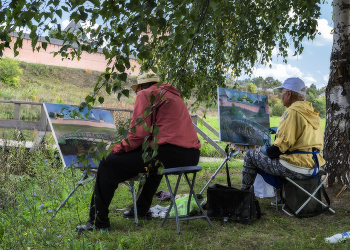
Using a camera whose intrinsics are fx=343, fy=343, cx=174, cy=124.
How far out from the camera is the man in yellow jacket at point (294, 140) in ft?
9.39

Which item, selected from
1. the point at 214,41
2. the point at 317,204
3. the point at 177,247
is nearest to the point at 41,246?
the point at 177,247

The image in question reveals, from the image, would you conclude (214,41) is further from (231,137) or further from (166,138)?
(166,138)

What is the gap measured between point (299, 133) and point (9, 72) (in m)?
26.2

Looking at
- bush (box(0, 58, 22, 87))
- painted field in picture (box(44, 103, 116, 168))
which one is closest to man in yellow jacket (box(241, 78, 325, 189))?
painted field in picture (box(44, 103, 116, 168))

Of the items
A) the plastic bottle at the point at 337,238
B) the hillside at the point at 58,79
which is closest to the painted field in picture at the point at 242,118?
the plastic bottle at the point at 337,238

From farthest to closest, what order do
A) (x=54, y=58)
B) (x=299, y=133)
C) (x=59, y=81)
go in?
(x=54, y=58) < (x=59, y=81) < (x=299, y=133)

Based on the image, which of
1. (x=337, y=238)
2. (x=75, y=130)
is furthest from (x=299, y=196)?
(x=75, y=130)

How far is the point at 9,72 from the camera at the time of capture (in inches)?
990

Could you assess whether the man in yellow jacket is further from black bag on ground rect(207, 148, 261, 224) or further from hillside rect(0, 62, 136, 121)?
hillside rect(0, 62, 136, 121)

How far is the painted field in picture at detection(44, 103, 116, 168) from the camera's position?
3.51 m

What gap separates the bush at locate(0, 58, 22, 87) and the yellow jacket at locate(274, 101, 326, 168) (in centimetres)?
2570

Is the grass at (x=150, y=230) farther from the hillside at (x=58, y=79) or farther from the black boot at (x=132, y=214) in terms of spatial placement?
the hillside at (x=58, y=79)

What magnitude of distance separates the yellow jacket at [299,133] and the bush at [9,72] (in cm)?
2570

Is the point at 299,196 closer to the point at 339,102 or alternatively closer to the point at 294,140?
the point at 294,140
